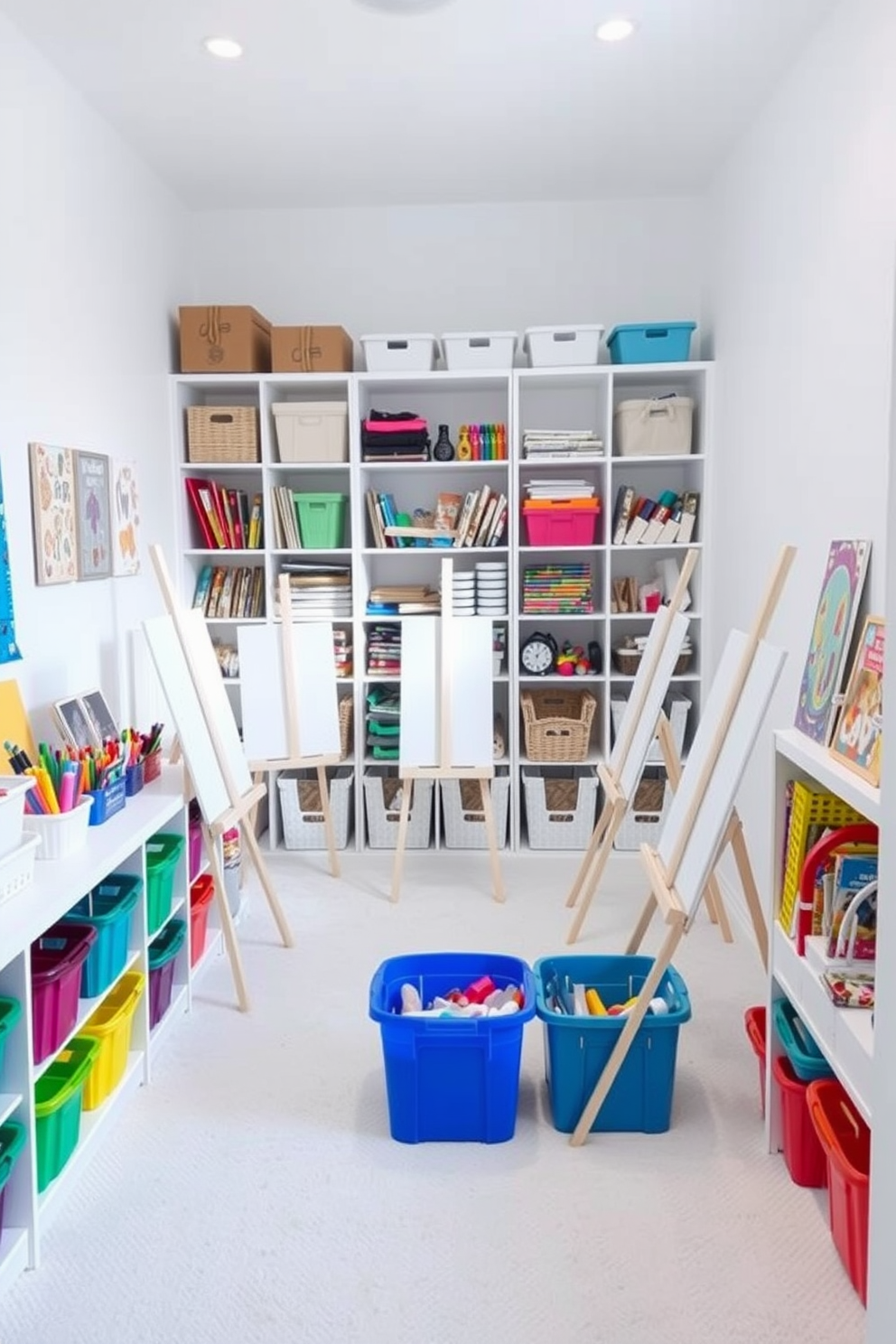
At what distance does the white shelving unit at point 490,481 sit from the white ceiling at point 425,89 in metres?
0.76

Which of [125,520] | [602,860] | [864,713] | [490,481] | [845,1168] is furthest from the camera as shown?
[490,481]

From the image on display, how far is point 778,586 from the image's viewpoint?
215 centimetres

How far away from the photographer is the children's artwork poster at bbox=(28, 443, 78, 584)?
2914mm

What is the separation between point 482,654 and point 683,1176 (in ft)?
7.15

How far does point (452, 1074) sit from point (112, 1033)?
2.58ft

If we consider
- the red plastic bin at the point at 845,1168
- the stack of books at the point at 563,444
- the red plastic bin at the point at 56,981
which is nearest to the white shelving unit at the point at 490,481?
the stack of books at the point at 563,444

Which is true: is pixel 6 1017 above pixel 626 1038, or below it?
above

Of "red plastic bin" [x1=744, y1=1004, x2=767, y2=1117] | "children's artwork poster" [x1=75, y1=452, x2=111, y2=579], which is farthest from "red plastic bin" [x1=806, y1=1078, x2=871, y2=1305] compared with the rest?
"children's artwork poster" [x1=75, y1=452, x2=111, y2=579]

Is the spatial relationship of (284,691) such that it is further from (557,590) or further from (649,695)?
(649,695)

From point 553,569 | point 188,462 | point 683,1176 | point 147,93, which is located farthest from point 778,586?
point 188,462

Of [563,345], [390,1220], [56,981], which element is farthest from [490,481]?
[390,1220]

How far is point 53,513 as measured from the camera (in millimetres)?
3027

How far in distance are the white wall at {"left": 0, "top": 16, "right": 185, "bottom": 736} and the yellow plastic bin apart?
843mm

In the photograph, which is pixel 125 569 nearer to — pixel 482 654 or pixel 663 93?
pixel 482 654
